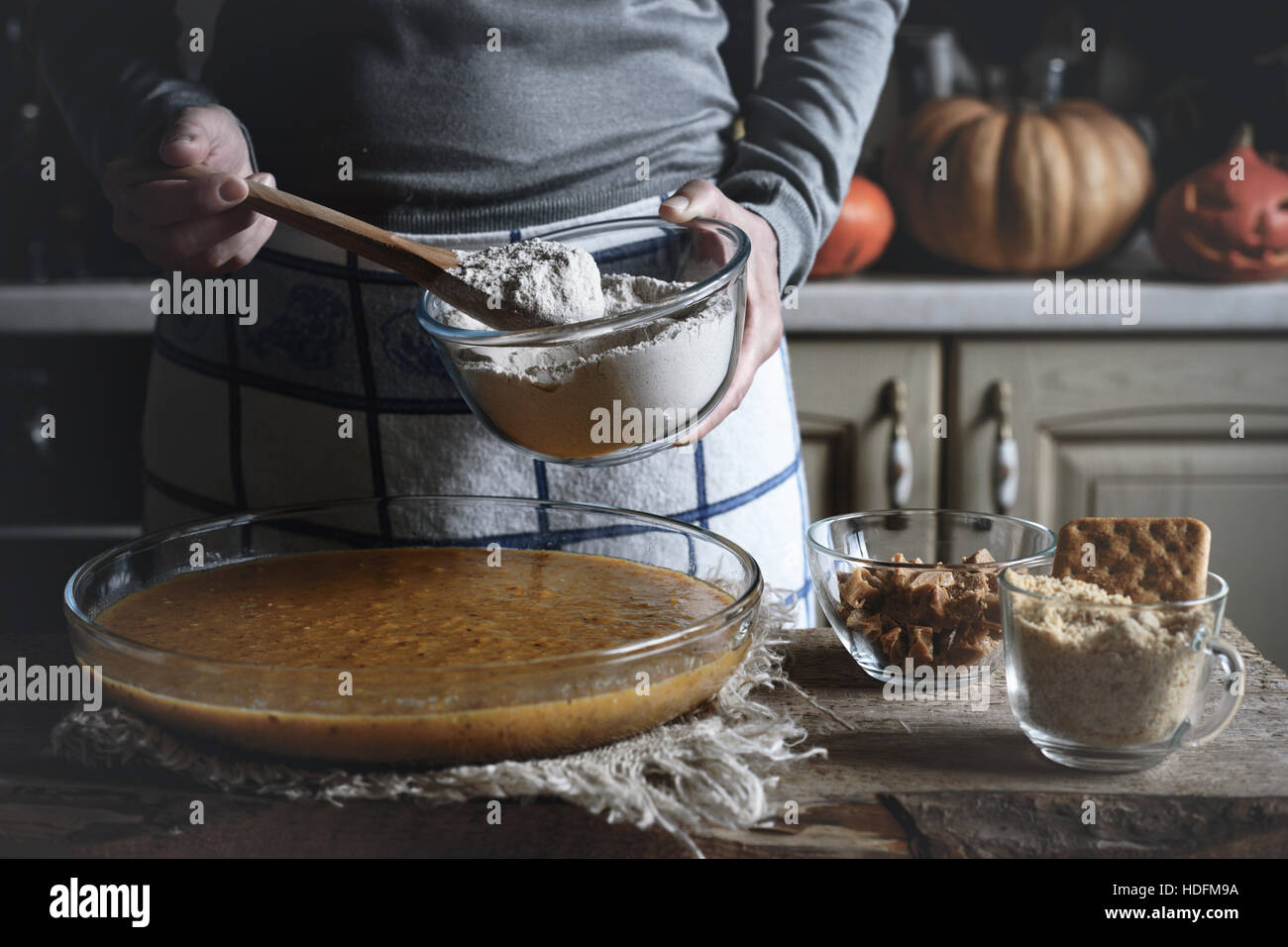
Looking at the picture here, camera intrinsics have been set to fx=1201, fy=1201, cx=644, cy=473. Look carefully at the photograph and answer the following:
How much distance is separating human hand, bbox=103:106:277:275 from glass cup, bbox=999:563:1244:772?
561mm

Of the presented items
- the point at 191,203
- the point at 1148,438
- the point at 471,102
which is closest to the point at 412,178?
the point at 471,102

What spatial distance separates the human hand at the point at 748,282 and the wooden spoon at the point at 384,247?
0.15 m

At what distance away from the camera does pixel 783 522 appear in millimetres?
1062

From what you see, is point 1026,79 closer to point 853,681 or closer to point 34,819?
point 853,681

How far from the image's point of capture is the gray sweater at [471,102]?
0.94m

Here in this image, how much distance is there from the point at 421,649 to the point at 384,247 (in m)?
0.26

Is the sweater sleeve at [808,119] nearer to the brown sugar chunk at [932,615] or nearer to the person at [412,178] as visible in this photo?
the person at [412,178]

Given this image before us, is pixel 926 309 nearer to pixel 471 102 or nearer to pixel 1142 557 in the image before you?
pixel 471 102

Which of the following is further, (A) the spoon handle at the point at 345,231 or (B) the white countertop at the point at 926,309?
(B) the white countertop at the point at 926,309

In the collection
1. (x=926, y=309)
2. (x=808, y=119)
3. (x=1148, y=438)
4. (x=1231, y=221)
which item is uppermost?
(x=808, y=119)

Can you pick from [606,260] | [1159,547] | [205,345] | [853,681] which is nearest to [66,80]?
[205,345]

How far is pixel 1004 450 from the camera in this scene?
1.72 metres

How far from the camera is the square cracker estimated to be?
0.64 m

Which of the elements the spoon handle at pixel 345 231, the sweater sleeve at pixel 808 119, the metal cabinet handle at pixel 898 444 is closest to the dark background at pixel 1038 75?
the metal cabinet handle at pixel 898 444
